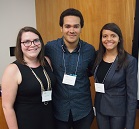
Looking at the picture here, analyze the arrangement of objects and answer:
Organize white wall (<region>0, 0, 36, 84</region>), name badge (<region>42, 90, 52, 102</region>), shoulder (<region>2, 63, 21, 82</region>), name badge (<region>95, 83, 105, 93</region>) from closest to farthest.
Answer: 1. shoulder (<region>2, 63, 21, 82</region>)
2. name badge (<region>42, 90, 52, 102</region>)
3. name badge (<region>95, 83, 105, 93</region>)
4. white wall (<region>0, 0, 36, 84</region>)

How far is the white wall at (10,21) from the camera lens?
301 cm

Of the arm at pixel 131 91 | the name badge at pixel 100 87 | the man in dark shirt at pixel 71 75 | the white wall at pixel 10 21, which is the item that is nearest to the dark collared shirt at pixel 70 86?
the man in dark shirt at pixel 71 75

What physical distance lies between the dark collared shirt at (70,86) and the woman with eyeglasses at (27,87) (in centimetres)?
14

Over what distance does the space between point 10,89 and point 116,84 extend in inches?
35.1

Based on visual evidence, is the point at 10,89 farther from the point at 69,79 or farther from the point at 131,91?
the point at 131,91

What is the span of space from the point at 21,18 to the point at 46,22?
0.41 meters

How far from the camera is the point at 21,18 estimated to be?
125 inches

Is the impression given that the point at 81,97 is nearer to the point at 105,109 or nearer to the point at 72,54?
the point at 105,109

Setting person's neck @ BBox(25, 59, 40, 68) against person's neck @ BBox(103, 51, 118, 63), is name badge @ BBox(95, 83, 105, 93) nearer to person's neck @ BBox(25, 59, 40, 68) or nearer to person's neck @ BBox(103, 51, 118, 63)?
person's neck @ BBox(103, 51, 118, 63)

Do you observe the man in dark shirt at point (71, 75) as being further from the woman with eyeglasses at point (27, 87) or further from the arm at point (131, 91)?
the arm at point (131, 91)

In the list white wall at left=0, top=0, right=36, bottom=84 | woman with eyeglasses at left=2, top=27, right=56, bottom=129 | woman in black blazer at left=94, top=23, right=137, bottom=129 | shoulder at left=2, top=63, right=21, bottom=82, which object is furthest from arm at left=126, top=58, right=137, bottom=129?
white wall at left=0, top=0, right=36, bottom=84

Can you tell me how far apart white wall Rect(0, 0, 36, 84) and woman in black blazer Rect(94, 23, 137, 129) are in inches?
68.0

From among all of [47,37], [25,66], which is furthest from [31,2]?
[25,66]

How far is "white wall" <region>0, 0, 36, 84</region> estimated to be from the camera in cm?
301
